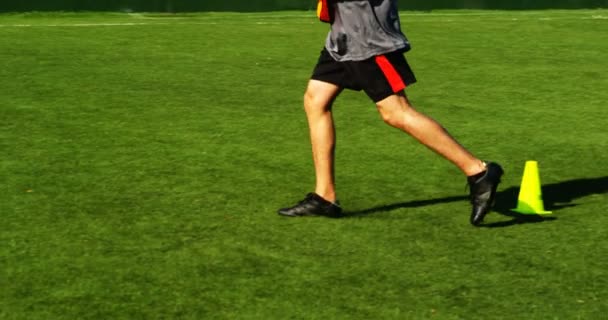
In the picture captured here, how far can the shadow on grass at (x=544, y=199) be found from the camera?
21.5ft

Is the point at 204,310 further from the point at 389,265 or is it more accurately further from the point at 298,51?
the point at 298,51

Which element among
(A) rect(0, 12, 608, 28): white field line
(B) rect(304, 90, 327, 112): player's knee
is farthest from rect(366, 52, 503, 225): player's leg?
(A) rect(0, 12, 608, 28): white field line

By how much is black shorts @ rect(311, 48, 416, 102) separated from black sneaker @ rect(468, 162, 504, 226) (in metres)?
0.55

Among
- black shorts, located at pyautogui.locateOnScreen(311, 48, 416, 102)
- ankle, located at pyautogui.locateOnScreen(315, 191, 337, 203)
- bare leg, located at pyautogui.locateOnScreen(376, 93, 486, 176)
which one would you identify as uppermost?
black shorts, located at pyautogui.locateOnScreen(311, 48, 416, 102)

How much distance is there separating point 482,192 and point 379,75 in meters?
0.72

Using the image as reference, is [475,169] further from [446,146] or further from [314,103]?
[314,103]

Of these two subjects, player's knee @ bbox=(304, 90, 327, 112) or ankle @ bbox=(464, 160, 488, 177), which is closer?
ankle @ bbox=(464, 160, 488, 177)

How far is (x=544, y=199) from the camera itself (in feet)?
22.8

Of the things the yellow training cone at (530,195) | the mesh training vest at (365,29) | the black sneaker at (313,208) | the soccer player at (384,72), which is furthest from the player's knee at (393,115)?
the yellow training cone at (530,195)

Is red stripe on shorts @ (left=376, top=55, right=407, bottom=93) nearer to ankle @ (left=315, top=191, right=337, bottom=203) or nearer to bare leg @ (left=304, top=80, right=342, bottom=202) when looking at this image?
bare leg @ (left=304, top=80, right=342, bottom=202)

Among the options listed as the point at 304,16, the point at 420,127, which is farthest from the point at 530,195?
the point at 304,16

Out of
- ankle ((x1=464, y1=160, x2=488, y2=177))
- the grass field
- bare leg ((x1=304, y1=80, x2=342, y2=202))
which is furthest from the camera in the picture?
bare leg ((x1=304, y1=80, x2=342, y2=202))

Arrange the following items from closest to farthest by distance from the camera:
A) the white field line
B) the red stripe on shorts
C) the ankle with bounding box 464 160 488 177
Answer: the red stripe on shorts → the ankle with bounding box 464 160 488 177 → the white field line

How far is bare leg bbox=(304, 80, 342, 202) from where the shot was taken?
6.46 meters
